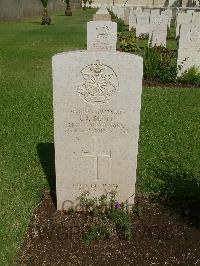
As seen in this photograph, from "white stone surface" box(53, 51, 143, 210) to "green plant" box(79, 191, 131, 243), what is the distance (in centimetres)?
10

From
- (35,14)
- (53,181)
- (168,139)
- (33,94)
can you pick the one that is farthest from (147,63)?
(35,14)

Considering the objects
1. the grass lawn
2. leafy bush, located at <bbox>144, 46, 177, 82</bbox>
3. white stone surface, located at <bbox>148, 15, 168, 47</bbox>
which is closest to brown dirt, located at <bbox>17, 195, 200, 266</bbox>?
the grass lawn

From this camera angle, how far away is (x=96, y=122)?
386 cm

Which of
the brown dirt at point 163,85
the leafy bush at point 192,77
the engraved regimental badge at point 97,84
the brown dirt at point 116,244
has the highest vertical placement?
the engraved regimental badge at point 97,84

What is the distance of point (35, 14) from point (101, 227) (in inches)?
1389

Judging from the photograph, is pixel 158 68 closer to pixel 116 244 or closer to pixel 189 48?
pixel 189 48

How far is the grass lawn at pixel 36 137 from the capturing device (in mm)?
4438

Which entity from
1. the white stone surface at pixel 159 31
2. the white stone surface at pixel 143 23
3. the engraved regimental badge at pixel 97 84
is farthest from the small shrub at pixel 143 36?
the engraved regimental badge at pixel 97 84

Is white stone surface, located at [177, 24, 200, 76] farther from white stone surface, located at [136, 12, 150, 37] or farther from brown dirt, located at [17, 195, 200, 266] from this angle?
white stone surface, located at [136, 12, 150, 37]

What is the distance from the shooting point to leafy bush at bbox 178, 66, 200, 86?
1015cm

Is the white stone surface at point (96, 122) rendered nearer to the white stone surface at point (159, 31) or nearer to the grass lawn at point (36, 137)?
the grass lawn at point (36, 137)

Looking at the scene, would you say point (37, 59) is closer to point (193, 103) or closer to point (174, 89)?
point (174, 89)

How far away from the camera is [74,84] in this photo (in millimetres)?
3678

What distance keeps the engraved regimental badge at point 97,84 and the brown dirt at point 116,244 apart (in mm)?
1361
